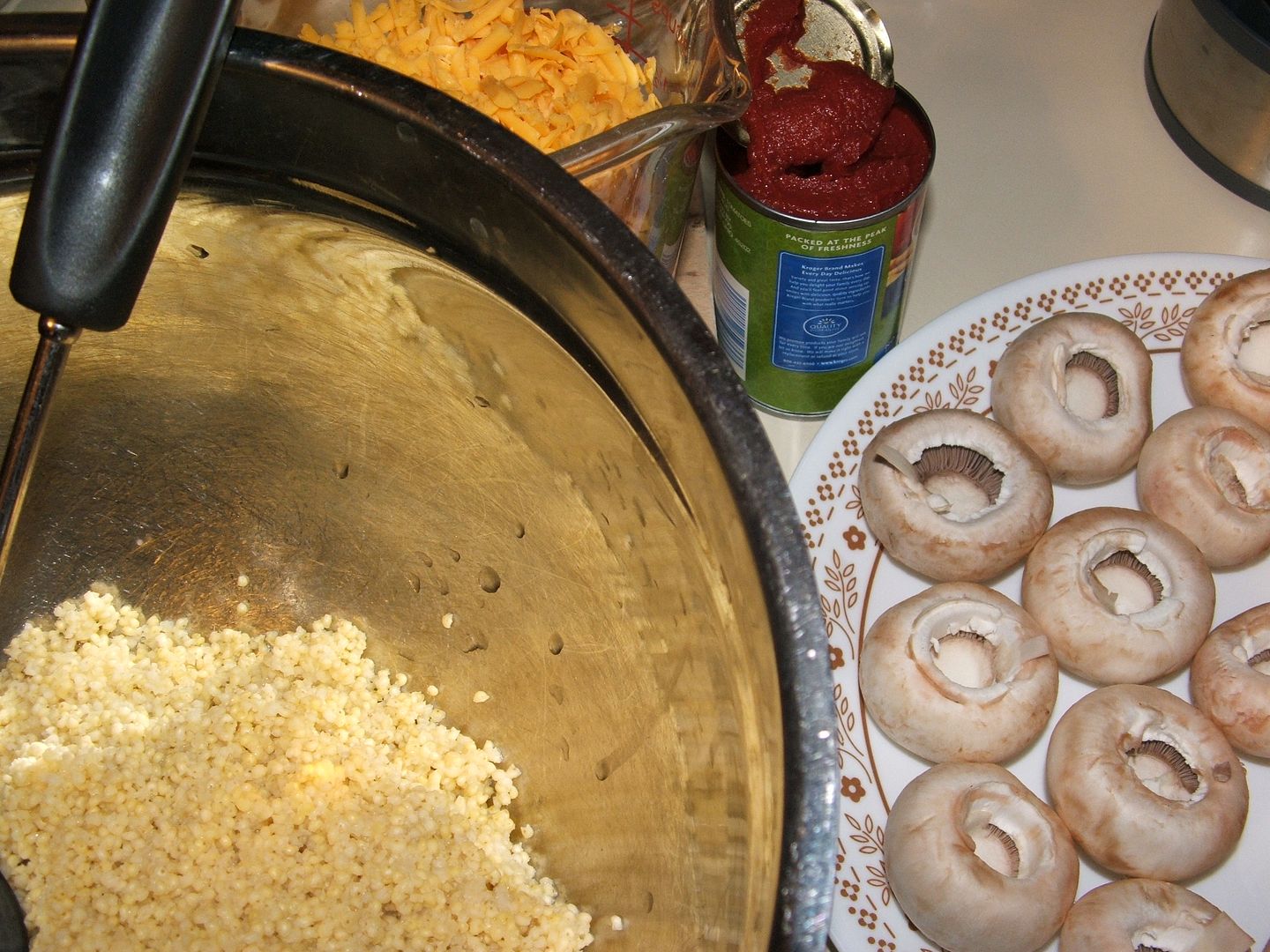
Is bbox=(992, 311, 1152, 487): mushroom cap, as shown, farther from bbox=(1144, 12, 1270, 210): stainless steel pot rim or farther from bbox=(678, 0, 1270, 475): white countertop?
bbox=(1144, 12, 1270, 210): stainless steel pot rim

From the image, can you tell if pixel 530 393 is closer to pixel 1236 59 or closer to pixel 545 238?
pixel 545 238

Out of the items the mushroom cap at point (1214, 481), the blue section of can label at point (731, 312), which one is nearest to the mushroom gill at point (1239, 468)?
the mushroom cap at point (1214, 481)

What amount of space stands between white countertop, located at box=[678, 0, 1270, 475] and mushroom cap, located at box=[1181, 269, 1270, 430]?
6.3 inches

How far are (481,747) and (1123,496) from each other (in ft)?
1.87

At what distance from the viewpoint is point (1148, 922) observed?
0.77 metres

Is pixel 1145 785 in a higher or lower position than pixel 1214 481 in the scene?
lower

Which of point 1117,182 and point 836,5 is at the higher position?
point 836,5

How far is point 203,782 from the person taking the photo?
76 centimetres

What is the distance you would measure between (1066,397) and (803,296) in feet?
0.84

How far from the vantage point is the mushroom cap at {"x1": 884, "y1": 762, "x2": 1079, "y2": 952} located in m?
0.76

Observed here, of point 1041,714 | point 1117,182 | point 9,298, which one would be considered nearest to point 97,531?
point 9,298

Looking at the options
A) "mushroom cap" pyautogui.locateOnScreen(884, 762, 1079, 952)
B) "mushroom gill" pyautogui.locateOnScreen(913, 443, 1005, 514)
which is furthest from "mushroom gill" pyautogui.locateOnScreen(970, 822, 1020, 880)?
"mushroom gill" pyautogui.locateOnScreen(913, 443, 1005, 514)

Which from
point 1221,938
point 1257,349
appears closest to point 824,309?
point 1257,349

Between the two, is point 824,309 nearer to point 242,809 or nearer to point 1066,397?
point 1066,397
